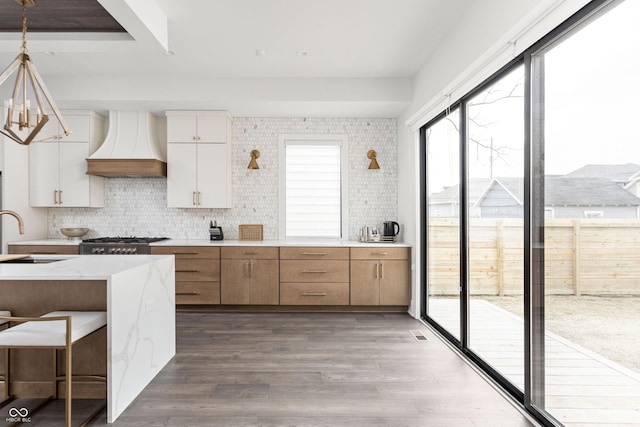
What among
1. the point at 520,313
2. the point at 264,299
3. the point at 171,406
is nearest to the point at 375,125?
the point at 264,299

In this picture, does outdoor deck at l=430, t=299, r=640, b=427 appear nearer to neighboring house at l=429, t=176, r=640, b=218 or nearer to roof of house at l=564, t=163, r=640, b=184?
neighboring house at l=429, t=176, r=640, b=218

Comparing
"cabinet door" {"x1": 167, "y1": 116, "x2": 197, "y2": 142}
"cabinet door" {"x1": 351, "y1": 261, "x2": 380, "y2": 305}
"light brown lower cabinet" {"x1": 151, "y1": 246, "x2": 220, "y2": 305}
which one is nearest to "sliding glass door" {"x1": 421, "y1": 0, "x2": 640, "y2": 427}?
"cabinet door" {"x1": 351, "y1": 261, "x2": 380, "y2": 305}

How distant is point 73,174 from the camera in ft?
14.7

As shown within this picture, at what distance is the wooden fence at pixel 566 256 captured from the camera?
155 centimetres

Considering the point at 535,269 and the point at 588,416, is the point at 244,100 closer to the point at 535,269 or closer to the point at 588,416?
the point at 535,269

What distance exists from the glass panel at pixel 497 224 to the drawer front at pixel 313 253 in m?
1.61

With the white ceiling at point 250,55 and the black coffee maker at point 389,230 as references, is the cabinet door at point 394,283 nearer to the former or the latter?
the black coffee maker at point 389,230

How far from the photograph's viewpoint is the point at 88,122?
4.47 m

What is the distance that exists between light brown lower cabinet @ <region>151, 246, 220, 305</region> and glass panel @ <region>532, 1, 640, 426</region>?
3336mm

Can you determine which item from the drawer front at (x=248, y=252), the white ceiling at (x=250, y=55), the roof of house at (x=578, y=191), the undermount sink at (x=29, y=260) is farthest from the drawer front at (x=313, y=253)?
the undermount sink at (x=29, y=260)

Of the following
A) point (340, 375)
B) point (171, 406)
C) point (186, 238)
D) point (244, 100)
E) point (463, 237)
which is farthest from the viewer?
point (186, 238)

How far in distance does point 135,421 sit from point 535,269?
95.0 inches

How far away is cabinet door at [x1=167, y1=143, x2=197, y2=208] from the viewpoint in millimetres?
4520

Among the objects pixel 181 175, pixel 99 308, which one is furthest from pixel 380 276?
pixel 99 308
